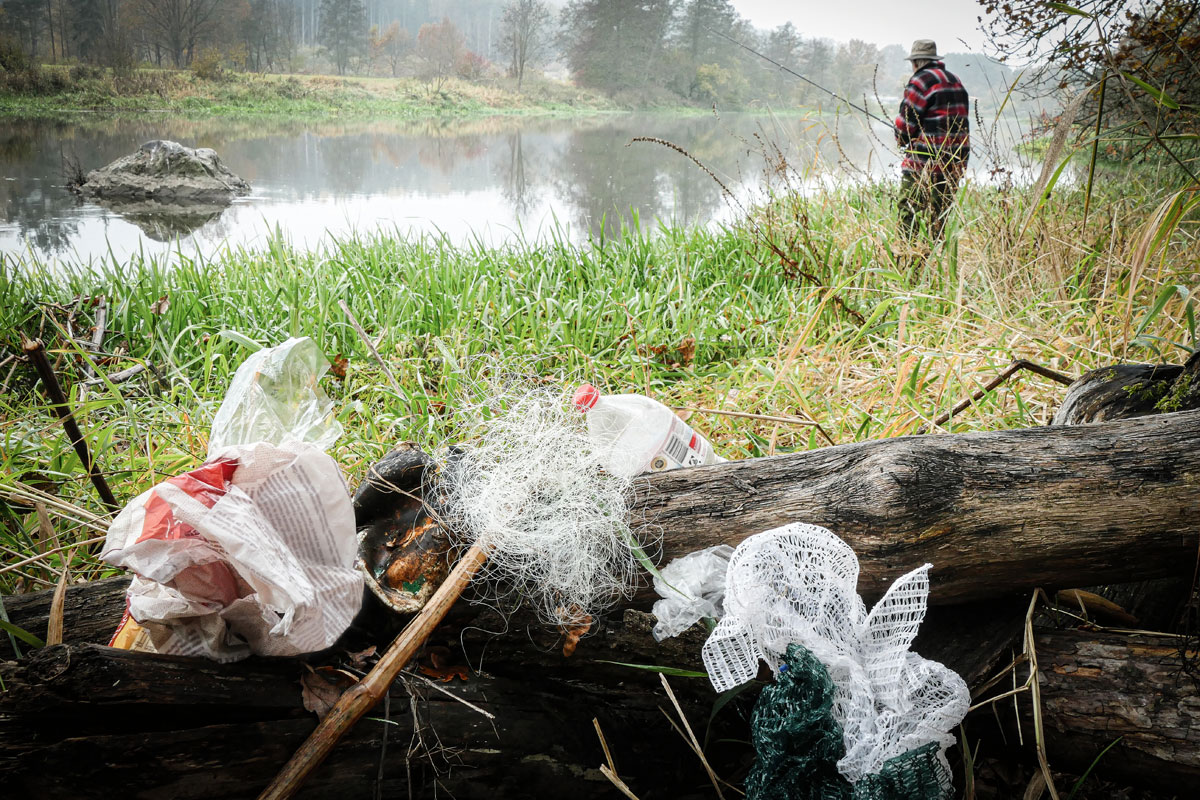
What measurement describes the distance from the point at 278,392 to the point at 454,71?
5.13 meters

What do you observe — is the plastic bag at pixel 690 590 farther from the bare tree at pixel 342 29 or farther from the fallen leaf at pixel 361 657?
the bare tree at pixel 342 29

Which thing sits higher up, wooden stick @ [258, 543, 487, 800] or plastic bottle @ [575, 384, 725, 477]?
plastic bottle @ [575, 384, 725, 477]

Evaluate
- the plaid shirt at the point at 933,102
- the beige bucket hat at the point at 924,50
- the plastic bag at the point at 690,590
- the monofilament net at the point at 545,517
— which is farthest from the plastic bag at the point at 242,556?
the beige bucket hat at the point at 924,50

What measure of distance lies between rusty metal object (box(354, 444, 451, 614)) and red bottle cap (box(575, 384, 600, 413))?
29 centimetres

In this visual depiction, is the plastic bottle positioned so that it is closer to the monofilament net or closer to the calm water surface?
the monofilament net

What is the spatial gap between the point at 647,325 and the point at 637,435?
1920 mm

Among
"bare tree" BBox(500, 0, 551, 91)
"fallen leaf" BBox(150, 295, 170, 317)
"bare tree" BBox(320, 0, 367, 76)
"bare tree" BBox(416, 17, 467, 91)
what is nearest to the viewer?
"fallen leaf" BBox(150, 295, 170, 317)

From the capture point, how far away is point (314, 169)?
5.38 meters

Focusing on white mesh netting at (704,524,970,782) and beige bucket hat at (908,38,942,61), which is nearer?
white mesh netting at (704,524,970,782)

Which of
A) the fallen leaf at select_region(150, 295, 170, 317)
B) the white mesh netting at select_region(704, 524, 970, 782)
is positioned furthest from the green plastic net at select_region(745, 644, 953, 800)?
the fallen leaf at select_region(150, 295, 170, 317)

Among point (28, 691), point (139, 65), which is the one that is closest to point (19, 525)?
point (28, 691)

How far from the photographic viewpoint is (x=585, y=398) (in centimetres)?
135

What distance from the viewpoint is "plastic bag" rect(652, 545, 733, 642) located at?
1.05 meters

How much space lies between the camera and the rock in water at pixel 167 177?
4.38 meters
